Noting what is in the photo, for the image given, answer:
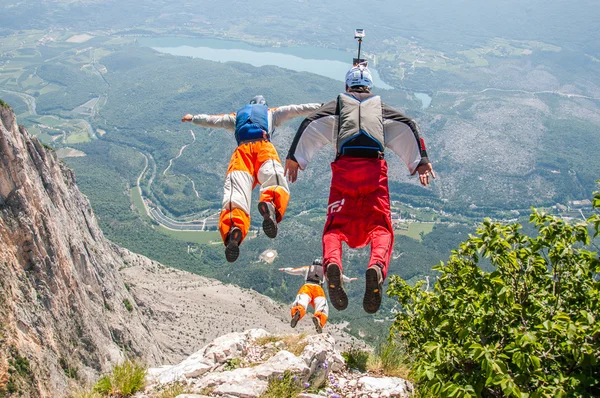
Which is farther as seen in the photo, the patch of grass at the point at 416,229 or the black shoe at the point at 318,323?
the patch of grass at the point at 416,229

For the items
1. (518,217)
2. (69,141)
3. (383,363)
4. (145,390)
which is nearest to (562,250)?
(383,363)

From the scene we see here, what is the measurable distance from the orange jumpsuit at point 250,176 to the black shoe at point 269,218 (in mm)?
195

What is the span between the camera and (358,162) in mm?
9516

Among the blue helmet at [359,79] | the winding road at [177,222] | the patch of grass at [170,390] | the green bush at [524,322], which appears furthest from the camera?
the winding road at [177,222]

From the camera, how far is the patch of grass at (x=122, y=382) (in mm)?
8445

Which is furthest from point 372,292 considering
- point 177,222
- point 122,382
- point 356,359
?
point 177,222

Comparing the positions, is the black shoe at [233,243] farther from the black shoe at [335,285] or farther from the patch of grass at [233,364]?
the patch of grass at [233,364]

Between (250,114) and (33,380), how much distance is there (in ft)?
62.3

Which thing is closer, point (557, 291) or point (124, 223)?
point (557, 291)

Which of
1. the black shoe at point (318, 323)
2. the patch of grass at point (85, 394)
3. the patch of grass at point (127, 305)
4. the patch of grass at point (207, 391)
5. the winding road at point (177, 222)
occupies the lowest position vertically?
the winding road at point (177, 222)

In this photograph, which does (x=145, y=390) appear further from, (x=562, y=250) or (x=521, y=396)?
(x=562, y=250)

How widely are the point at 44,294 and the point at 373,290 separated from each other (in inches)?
1169

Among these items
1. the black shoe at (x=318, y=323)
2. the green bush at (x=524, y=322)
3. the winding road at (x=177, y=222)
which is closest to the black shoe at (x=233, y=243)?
the black shoe at (x=318, y=323)

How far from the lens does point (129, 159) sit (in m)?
190
